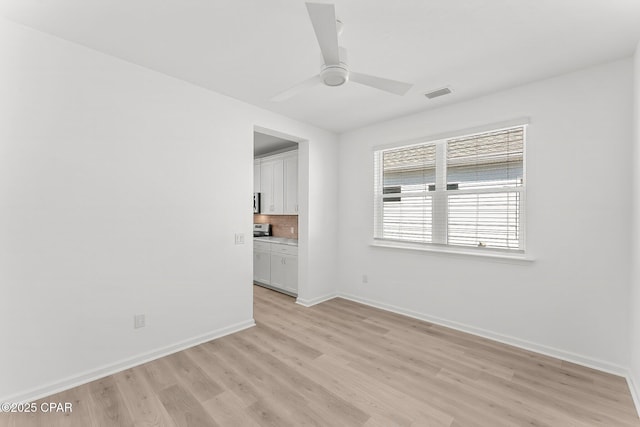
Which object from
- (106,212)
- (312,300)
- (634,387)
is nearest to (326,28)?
(106,212)

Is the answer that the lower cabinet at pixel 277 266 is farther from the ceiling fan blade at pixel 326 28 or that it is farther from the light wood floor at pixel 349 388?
the ceiling fan blade at pixel 326 28

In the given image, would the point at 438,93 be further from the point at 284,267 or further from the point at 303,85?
the point at 284,267

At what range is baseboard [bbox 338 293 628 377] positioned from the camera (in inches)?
98.9

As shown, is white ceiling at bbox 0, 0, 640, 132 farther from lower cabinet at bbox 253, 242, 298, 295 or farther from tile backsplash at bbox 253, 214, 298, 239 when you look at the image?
tile backsplash at bbox 253, 214, 298, 239

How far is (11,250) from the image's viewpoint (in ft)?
6.62

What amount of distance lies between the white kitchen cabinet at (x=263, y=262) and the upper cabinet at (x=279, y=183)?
720mm

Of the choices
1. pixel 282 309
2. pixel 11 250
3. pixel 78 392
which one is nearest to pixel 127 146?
pixel 11 250

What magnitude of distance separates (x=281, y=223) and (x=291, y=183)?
119 centimetres

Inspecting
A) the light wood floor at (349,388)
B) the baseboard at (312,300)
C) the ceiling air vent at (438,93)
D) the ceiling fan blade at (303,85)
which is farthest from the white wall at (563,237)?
the ceiling fan blade at (303,85)

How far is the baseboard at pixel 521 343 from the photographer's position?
2512 mm

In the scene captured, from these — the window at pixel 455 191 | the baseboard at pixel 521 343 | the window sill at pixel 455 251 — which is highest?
the window at pixel 455 191

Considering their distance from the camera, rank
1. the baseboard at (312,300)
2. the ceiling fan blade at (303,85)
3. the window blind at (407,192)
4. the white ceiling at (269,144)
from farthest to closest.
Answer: the white ceiling at (269,144), the baseboard at (312,300), the window blind at (407,192), the ceiling fan blade at (303,85)

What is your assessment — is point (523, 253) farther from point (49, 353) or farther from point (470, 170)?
point (49, 353)

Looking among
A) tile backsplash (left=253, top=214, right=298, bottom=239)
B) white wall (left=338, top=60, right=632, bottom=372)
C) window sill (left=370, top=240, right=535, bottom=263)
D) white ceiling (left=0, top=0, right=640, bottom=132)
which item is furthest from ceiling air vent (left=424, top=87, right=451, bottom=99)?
tile backsplash (left=253, top=214, right=298, bottom=239)
